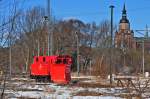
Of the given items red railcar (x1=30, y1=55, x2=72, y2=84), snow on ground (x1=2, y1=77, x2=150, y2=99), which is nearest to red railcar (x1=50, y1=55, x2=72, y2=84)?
red railcar (x1=30, y1=55, x2=72, y2=84)

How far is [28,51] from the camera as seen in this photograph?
88688 millimetres

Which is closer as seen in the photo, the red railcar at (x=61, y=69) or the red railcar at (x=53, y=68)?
the red railcar at (x=61, y=69)

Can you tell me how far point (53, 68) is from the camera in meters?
39.2

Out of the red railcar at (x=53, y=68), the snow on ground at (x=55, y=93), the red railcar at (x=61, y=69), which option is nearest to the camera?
the snow on ground at (x=55, y=93)

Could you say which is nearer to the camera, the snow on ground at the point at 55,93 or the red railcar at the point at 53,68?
the snow on ground at the point at 55,93

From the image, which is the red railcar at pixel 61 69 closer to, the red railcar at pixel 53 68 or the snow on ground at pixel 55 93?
the red railcar at pixel 53 68

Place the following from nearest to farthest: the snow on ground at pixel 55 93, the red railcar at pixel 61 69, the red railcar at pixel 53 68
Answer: the snow on ground at pixel 55 93 → the red railcar at pixel 61 69 → the red railcar at pixel 53 68

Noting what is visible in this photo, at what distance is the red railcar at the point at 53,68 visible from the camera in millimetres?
38125

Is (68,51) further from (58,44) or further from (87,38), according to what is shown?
(87,38)

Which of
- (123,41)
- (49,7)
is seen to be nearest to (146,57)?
(123,41)

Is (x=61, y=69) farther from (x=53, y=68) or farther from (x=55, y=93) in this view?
(x=55, y=93)

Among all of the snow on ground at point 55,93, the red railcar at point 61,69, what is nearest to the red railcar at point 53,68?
the red railcar at point 61,69

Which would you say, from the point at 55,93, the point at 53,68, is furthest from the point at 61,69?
the point at 55,93

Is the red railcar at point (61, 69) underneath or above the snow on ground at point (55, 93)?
above
